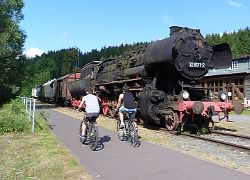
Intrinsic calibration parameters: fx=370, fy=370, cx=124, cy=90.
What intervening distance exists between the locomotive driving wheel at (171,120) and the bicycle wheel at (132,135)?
313 cm

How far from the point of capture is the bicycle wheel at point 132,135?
11188 millimetres

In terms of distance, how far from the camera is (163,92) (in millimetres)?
15297

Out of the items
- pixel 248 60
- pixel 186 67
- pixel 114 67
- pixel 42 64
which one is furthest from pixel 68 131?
pixel 42 64

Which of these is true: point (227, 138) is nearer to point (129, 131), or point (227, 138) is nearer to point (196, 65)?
point (196, 65)

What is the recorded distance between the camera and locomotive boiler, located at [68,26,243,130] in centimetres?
1413

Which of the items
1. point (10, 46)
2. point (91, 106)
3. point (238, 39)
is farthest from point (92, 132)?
point (238, 39)

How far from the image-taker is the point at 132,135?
11.3m

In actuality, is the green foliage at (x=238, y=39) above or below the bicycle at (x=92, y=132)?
above

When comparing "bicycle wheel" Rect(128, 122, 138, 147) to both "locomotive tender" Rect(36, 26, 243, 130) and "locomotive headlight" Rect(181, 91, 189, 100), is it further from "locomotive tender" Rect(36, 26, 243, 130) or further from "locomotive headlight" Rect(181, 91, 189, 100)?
"locomotive headlight" Rect(181, 91, 189, 100)

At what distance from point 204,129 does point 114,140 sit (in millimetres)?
4405

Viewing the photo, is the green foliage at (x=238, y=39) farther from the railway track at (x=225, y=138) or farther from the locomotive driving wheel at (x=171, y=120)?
the locomotive driving wheel at (x=171, y=120)

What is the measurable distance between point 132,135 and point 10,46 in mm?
24506

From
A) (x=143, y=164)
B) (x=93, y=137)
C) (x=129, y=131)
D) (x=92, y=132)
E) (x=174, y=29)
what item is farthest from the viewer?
(x=174, y=29)

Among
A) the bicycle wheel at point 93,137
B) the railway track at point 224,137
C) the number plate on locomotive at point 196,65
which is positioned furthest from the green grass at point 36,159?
the number plate on locomotive at point 196,65
